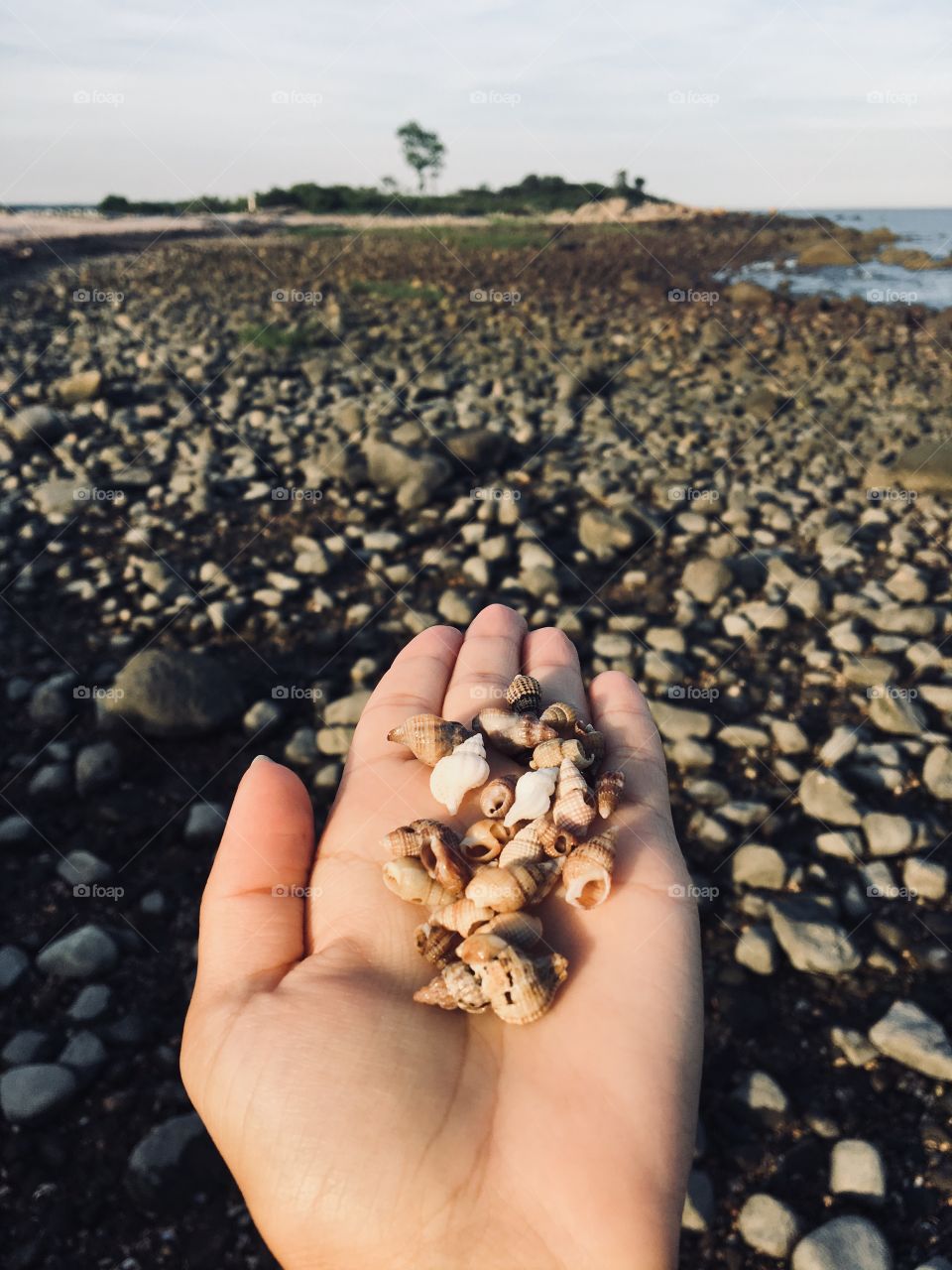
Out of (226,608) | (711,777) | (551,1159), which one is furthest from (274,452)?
(551,1159)

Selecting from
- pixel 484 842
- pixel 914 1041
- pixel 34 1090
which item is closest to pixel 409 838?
pixel 484 842

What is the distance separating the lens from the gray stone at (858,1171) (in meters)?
3.23

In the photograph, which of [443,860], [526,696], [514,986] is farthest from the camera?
[526,696]

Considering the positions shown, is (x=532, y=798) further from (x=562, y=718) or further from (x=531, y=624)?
(x=531, y=624)

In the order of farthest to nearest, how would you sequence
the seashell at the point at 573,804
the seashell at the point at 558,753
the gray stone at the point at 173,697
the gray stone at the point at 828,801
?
the gray stone at the point at 173,697 < the gray stone at the point at 828,801 < the seashell at the point at 558,753 < the seashell at the point at 573,804

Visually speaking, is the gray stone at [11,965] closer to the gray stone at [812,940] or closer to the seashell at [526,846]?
the seashell at [526,846]

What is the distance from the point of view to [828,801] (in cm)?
485

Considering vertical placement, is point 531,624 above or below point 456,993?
below

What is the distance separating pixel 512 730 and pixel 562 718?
0.23 m

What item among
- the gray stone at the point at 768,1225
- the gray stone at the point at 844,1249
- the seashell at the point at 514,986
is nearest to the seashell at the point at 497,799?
the seashell at the point at 514,986

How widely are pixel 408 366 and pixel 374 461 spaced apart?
434 centimetres

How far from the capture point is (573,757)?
3.41 m

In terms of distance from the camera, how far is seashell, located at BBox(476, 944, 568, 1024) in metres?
2.60

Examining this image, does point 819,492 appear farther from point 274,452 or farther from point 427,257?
point 427,257
